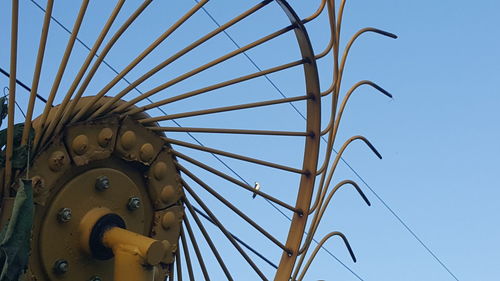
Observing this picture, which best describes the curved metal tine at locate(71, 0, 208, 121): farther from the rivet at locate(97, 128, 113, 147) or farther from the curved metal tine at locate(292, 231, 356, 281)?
the curved metal tine at locate(292, 231, 356, 281)

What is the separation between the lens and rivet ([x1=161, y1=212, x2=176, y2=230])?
15.0 feet

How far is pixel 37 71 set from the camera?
3.85 metres

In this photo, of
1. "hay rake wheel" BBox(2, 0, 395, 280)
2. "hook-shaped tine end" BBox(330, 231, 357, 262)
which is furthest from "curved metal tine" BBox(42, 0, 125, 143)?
"hook-shaped tine end" BBox(330, 231, 357, 262)

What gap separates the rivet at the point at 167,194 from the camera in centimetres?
457

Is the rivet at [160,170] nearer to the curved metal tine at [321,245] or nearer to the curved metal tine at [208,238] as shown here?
the curved metal tine at [208,238]

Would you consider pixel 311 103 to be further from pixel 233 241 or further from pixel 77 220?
pixel 77 220

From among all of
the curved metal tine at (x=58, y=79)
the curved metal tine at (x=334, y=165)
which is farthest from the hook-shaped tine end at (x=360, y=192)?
the curved metal tine at (x=58, y=79)

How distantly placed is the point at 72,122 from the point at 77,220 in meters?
0.49

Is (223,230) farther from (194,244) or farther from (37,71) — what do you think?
(37,71)

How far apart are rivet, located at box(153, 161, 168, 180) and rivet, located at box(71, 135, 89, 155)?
0.50 m

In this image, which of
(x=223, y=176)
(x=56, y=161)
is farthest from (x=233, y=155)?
(x=56, y=161)

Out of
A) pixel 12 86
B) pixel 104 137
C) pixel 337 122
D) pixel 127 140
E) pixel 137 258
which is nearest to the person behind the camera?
pixel 12 86

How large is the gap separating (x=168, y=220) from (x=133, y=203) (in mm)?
253

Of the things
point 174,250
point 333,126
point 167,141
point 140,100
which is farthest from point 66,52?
point 333,126
